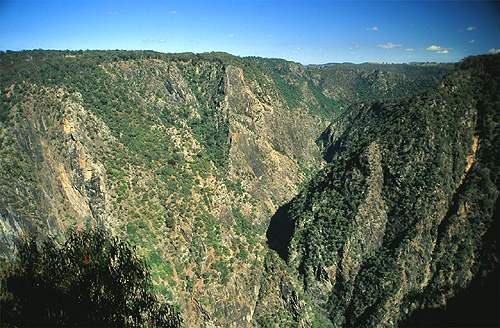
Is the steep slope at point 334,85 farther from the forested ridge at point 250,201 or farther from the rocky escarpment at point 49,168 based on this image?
the rocky escarpment at point 49,168

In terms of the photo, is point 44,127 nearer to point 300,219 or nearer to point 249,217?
point 249,217

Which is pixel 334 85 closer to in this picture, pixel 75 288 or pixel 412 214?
pixel 412 214

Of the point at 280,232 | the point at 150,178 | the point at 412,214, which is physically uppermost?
the point at 150,178

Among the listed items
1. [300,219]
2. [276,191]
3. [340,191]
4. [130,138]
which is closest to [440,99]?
[340,191]

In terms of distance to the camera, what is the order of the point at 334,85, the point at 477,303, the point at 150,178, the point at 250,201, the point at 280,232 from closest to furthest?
the point at 477,303, the point at 150,178, the point at 280,232, the point at 250,201, the point at 334,85

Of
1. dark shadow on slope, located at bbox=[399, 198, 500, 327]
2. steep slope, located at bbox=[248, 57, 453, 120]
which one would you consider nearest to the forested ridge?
dark shadow on slope, located at bbox=[399, 198, 500, 327]

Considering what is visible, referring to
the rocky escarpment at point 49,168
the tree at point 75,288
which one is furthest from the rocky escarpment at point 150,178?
the tree at point 75,288

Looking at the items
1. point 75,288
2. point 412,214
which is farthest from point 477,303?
point 75,288
